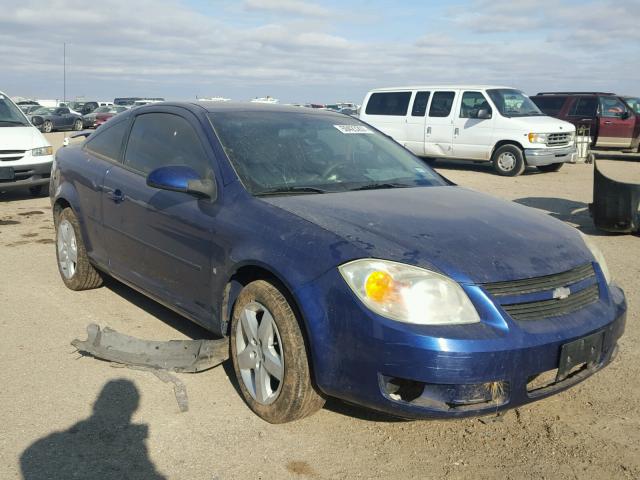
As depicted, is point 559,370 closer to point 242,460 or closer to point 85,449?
point 242,460

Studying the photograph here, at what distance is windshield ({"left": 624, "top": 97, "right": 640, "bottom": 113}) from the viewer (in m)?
20.2

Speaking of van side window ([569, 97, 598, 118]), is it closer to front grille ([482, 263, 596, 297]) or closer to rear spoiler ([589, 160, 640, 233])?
rear spoiler ([589, 160, 640, 233])

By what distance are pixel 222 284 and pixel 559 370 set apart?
5.75 feet

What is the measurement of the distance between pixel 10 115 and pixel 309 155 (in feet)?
28.8

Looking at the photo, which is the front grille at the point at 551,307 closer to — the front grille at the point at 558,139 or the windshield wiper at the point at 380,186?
the windshield wiper at the point at 380,186

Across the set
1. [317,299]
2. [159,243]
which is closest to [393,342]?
[317,299]

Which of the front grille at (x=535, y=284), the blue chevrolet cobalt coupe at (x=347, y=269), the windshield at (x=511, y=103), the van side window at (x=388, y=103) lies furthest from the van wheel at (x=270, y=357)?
the van side window at (x=388, y=103)

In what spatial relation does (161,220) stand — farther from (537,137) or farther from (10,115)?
(537,137)

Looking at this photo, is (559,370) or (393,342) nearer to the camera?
(393,342)

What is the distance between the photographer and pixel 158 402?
3.55 m

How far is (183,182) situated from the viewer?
12.1 ft

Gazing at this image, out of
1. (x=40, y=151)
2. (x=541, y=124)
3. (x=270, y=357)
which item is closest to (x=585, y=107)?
(x=541, y=124)

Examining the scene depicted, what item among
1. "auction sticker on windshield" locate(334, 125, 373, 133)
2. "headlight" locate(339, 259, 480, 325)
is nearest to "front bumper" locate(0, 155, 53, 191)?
"auction sticker on windshield" locate(334, 125, 373, 133)

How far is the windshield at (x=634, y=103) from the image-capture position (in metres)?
20.2
